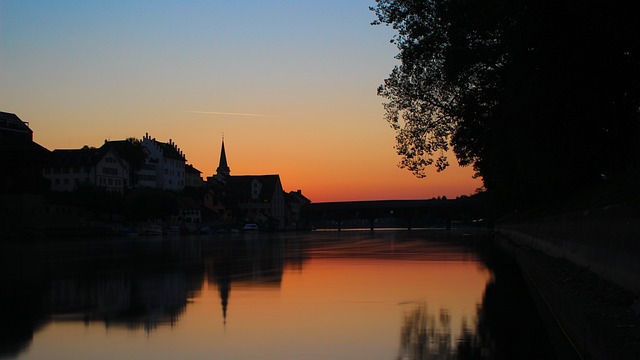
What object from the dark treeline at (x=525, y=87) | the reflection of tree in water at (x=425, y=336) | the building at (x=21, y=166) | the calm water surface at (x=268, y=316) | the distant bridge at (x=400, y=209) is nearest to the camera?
the reflection of tree in water at (x=425, y=336)

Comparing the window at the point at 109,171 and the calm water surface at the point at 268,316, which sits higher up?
the window at the point at 109,171

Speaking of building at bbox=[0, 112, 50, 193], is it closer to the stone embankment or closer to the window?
the window

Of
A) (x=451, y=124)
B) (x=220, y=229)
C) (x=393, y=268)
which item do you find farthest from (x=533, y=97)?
(x=220, y=229)

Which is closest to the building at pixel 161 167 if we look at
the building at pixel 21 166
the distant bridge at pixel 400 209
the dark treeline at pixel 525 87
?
the distant bridge at pixel 400 209

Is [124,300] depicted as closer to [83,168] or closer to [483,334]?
[483,334]

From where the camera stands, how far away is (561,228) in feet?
84.0

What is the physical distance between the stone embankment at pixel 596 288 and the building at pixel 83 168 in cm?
12653

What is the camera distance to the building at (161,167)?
554 ft

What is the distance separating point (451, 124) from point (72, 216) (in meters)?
79.9

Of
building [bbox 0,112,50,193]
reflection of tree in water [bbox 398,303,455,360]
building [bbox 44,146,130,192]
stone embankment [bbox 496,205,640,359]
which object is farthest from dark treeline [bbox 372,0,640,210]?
building [bbox 44,146,130,192]

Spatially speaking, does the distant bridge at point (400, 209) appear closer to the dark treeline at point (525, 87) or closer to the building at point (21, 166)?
the building at point (21, 166)

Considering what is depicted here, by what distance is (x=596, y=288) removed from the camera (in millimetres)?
13492

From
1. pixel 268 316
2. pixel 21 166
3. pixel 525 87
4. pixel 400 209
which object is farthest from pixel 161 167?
pixel 268 316

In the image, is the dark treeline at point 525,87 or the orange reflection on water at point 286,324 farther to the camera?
the dark treeline at point 525,87
